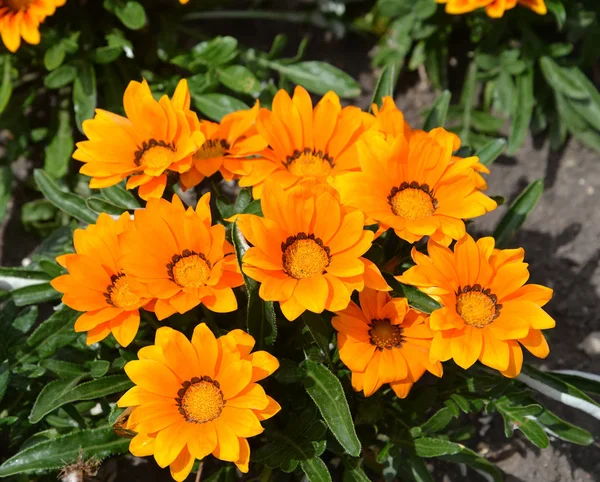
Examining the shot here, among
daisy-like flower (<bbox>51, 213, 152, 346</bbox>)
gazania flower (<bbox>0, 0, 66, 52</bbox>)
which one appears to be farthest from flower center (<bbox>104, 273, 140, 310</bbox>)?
gazania flower (<bbox>0, 0, 66, 52</bbox>)

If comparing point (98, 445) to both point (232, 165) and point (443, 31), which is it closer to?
point (232, 165)

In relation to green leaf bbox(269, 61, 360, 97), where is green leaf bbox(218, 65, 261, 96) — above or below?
above

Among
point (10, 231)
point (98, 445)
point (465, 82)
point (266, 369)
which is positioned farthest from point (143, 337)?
point (465, 82)

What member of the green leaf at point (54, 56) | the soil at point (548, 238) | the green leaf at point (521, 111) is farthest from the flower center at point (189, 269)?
the green leaf at point (521, 111)

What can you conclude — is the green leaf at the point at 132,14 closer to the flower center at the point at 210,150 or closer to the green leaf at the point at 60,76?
the green leaf at the point at 60,76

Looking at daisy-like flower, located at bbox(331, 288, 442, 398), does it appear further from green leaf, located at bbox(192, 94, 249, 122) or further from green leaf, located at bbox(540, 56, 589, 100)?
green leaf, located at bbox(540, 56, 589, 100)

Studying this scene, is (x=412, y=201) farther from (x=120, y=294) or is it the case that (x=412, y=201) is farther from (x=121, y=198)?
(x=121, y=198)
